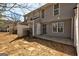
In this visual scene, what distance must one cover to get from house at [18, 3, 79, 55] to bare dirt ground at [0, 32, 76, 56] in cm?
12

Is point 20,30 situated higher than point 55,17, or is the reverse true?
point 55,17

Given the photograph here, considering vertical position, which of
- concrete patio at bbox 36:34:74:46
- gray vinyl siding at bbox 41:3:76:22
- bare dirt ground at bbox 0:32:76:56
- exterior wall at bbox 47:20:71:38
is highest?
gray vinyl siding at bbox 41:3:76:22

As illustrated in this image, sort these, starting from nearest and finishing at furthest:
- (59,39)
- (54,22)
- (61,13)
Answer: (59,39) < (61,13) < (54,22)

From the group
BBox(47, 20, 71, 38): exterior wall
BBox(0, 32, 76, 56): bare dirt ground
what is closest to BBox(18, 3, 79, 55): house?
BBox(47, 20, 71, 38): exterior wall

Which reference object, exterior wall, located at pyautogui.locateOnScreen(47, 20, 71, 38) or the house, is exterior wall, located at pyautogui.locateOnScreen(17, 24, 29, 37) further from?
exterior wall, located at pyautogui.locateOnScreen(47, 20, 71, 38)

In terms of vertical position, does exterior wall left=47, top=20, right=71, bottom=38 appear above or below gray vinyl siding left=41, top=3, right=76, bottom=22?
below

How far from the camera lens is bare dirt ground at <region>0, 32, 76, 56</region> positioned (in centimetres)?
303

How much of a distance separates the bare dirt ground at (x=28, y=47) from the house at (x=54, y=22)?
0.12 meters

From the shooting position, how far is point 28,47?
123 inches

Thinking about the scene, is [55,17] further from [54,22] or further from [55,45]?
[55,45]

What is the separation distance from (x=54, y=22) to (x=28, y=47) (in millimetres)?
851

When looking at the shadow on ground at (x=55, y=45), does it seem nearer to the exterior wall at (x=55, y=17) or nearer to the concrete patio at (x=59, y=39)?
the concrete patio at (x=59, y=39)

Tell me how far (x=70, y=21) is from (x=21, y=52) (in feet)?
4.10

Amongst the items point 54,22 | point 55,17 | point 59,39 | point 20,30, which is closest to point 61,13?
point 55,17
